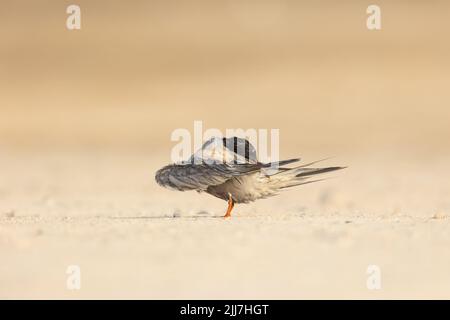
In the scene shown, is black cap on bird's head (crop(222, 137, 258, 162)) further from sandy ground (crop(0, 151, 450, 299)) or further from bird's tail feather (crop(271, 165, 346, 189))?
sandy ground (crop(0, 151, 450, 299))

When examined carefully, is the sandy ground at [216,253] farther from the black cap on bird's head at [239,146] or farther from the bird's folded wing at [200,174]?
the black cap on bird's head at [239,146]

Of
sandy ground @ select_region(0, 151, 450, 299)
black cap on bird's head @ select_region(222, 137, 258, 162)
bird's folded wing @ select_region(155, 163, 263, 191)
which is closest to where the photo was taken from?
sandy ground @ select_region(0, 151, 450, 299)

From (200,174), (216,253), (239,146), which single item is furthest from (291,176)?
(216,253)

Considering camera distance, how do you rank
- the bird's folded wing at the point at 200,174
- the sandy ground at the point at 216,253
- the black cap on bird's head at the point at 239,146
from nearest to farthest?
the sandy ground at the point at 216,253
the bird's folded wing at the point at 200,174
the black cap on bird's head at the point at 239,146

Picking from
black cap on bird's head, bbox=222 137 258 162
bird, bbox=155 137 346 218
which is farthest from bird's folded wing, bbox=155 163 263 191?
black cap on bird's head, bbox=222 137 258 162

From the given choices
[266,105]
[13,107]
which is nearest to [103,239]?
[266,105]

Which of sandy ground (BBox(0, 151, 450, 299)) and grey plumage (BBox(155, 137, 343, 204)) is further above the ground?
grey plumage (BBox(155, 137, 343, 204))

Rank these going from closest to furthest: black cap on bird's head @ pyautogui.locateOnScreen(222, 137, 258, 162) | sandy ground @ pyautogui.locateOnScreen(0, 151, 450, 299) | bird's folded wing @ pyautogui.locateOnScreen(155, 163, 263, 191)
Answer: sandy ground @ pyautogui.locateOnScreen(0, 151, 450, 299) → bird's folded wing @ pyautogui.locateOnScreen(155, 163, 263, 191) → black cap on bird's head @ pyautogui.locateOnScreen(222, 137, 258, 162)

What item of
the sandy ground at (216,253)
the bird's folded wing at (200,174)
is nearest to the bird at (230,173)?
the bird's folded wing at (200,174)

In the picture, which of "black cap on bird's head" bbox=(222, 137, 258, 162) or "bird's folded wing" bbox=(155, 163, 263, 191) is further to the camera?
"black cap on bird's head" bbox=(222, 137, 258, 162)
